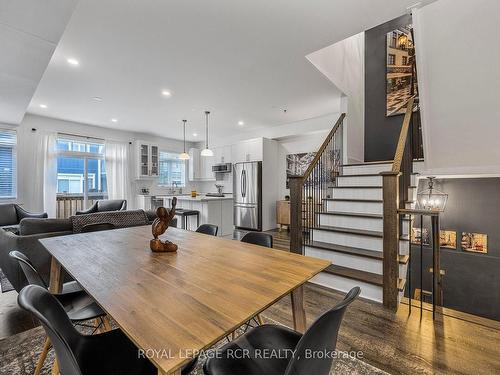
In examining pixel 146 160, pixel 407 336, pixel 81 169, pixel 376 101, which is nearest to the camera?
pixel 407 336

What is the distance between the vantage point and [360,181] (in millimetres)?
3996

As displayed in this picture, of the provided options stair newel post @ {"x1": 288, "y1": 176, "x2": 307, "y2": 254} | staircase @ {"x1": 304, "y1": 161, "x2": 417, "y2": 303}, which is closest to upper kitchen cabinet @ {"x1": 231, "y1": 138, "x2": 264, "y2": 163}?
staircase @ {"x1": 304, "y1": 161, "x2": 417, "y2": 303}

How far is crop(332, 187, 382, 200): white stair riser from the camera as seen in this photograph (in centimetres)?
355

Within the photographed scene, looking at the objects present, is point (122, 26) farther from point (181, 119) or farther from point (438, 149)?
point (438, 149)

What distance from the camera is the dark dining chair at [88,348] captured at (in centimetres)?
88

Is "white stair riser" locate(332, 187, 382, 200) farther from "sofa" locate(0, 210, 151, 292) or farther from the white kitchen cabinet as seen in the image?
the white kitchen cabinet

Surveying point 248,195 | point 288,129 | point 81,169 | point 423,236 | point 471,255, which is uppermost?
point 288,129

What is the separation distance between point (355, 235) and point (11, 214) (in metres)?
6.27

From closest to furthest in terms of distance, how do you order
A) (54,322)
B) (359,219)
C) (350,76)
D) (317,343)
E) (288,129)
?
(317,343)
(54,322)
(359,219)
(350,76)
(288,129)

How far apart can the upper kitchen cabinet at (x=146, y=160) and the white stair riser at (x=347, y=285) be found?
581 cm

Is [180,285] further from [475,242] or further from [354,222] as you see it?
[475,242]

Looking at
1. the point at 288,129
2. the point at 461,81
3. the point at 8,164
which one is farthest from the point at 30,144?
the point at 461,81

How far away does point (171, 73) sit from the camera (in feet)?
11.1

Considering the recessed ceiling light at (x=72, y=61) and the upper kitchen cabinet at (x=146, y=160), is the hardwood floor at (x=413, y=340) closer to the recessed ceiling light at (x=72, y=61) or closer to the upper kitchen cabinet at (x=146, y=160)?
the recessed ceiling light at (x=72, y=61)
